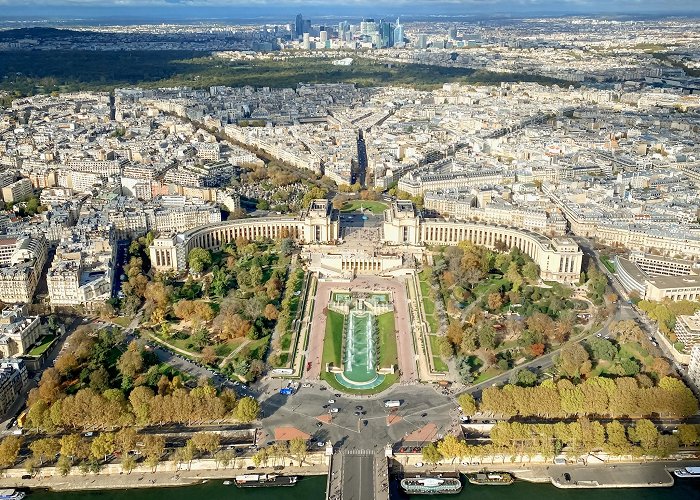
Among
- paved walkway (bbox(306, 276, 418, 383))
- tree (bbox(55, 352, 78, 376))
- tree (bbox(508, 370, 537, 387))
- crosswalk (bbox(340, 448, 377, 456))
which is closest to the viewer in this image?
crosswalk (bbox(340, 448, 377, 456))

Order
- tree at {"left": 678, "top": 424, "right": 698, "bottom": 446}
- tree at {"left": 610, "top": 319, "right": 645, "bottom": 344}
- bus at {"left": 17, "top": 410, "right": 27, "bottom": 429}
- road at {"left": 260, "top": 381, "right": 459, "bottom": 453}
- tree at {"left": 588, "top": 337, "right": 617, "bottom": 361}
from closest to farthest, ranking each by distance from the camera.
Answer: tree at {"left": 678, "top": 424, "right": 698, "bottom": 446} < road at {"left": 260, "top": 381, "right": 459, "bottom": 453} < bus at {"left": 17, "top": 410, "right": 27, "bottom": 429} < tree at {"left": 588, "top": 337, "right": 617, "bottom": 361} < tree at {"left": 610, "top": 319, "right": 645, "bottom": 344}

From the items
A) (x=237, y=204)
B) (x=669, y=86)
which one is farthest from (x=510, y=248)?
(x=669, y=86)

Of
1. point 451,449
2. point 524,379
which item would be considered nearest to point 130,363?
point 451,449

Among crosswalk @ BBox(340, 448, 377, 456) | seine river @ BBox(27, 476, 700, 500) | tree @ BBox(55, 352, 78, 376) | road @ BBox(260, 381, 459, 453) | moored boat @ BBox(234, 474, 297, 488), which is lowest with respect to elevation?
seine river @ BBox(27, 476, 700, 500)

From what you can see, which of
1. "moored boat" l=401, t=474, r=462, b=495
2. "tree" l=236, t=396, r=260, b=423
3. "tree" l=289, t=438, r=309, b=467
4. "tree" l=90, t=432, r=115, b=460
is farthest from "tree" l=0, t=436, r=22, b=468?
"moored boat" l=401, t=474, r=462, b=495

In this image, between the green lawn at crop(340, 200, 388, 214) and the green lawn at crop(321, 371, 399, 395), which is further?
the green lawn at crop(340, 200, 388, 214)

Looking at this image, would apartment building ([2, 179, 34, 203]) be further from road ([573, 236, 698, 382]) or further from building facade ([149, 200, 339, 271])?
road ([573, 236, 698, 382])
